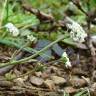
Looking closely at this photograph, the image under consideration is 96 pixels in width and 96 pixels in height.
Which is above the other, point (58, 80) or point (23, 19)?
point (23, 19)

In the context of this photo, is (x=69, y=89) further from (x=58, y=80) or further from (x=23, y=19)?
(x=23, y=19)

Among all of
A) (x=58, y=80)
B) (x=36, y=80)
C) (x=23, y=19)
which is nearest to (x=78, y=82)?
(x=58, y=80)

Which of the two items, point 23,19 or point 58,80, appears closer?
point 58,80

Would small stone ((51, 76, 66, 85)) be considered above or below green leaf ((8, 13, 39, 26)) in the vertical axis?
below

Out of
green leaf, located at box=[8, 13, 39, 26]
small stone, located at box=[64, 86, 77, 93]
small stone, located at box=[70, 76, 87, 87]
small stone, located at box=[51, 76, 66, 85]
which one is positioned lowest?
small stone, located at box=[64, 86, 77, 93]

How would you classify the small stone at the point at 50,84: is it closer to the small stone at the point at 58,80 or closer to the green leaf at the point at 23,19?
the small stone at the point at 58,80

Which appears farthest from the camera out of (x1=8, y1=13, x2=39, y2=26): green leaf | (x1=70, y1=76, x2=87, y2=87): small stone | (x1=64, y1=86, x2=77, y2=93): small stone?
(x1=8, y1=13, x2=39, y2=26): green leaf

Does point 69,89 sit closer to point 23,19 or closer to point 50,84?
point 50,84

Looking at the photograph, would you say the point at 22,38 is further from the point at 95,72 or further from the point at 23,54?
the point at 95,72

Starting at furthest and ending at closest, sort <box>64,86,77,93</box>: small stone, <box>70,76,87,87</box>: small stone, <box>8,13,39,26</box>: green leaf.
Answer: <box>8,13,39,26</box>: green leaf → <box>70,76,87,87</box>: small stone → <box>64,86,77,93</box>: small stone

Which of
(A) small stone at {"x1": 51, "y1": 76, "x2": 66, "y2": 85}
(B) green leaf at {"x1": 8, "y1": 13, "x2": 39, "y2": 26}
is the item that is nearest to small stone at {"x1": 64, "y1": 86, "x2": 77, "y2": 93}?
(A) small stone at {"x1": 51, "y1": 76, "x2": 66, "y2": 85}

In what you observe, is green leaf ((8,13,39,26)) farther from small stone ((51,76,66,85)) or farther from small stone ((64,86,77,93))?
small stone ((64,86,77,93))
